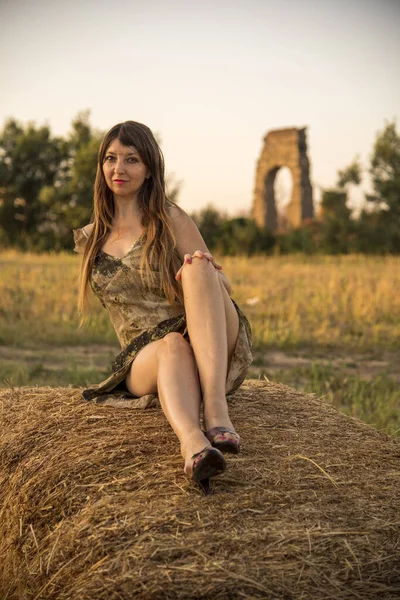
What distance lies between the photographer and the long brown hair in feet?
12.2

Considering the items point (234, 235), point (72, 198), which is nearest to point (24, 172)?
point (72, 198)

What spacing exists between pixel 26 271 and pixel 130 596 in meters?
14.1

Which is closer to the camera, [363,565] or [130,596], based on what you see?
[130,596]

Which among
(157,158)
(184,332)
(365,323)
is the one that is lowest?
(365,323)

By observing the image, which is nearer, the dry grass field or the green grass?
the green grass

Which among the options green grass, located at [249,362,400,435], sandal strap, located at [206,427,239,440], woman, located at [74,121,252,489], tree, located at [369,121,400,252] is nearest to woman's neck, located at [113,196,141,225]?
woman, located at [74,121,252,489]

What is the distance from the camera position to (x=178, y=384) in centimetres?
313

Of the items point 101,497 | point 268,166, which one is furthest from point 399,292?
point 268,166

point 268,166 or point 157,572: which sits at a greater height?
point 268,166

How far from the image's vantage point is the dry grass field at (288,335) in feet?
23.6

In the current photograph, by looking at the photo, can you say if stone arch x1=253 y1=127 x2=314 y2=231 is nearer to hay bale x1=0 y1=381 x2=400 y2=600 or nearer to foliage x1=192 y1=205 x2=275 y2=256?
foliage x1=192 y1=205 x2=275 y2=256

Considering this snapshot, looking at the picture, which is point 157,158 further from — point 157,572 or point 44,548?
point 157,572

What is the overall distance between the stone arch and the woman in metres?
28.5

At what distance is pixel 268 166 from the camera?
33688 mm
